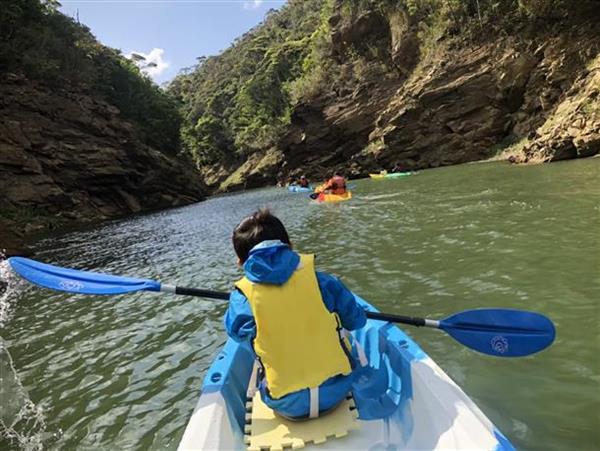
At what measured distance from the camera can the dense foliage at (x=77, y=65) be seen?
27194 mm

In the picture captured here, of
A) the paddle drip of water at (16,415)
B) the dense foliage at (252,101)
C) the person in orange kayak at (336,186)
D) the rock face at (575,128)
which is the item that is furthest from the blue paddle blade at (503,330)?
the dense foliage at (252,101)

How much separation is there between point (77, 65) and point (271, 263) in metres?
36.3

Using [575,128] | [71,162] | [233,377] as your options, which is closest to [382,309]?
[233,377]

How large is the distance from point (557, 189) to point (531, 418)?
922 centimetres

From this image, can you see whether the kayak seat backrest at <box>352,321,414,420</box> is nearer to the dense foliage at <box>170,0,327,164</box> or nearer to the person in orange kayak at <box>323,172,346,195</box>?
the person in orange kayak at <box>323,172,346,195</box>

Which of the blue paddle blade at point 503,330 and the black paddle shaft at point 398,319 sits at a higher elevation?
the black paddle shaft at point 398,319

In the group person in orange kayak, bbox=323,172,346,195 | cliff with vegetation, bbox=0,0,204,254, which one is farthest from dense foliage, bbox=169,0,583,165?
person in orange kayak, bbox=323,172,346,195

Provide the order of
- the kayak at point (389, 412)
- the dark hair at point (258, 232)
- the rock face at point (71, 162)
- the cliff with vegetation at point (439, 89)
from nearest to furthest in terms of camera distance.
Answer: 1. the kayak at point (389, 412)
2. the dark hair at point (258, 232)
3. the rock face at point (71, 162)
4. the cliff with vegetation at point (439, 89)

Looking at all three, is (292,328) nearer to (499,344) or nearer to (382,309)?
(499,344)

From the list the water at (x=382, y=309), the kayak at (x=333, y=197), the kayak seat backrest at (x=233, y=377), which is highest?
the kayak seat backrest at (x=233, y=377)

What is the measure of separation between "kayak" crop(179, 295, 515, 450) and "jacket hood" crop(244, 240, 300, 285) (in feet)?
2.69

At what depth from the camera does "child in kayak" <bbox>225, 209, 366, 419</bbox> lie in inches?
93.6

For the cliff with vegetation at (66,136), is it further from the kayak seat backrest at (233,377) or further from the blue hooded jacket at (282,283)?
the blue hooded jacket at (282,283)

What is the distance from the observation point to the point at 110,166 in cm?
2930
